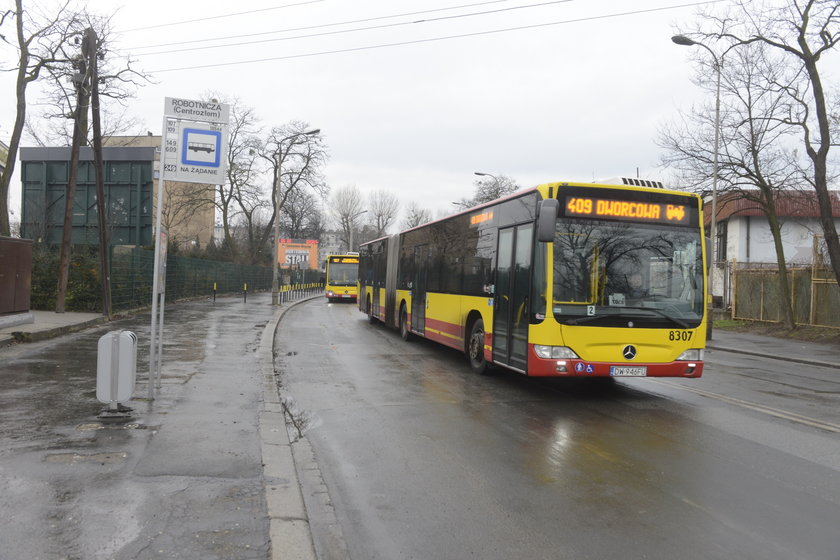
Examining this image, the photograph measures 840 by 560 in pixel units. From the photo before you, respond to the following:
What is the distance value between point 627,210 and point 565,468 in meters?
4.34

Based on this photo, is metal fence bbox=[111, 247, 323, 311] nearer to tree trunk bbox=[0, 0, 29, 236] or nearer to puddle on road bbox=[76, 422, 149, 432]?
tree trunk bbox=[0, 0, 29, 236]

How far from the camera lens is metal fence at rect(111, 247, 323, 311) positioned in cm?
1969

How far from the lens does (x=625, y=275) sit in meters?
8.38

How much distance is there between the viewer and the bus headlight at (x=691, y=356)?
8.56 metres

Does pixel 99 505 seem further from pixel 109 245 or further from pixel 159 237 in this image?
pixel 109 245

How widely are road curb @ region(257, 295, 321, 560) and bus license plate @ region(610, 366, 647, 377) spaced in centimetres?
437

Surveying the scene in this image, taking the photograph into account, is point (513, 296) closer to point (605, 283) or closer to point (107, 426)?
point (605, 283)

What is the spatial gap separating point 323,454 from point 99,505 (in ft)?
7.00

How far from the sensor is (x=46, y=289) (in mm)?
19062

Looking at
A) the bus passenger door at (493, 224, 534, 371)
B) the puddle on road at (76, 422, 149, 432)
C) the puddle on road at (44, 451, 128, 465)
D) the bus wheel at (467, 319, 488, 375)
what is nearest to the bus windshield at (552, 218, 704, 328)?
the bus passenger door at (493, 224, 534, 371)

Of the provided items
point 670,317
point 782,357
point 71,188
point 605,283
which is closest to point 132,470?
point 605,283

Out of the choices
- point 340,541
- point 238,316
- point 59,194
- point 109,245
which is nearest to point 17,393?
point 340,541

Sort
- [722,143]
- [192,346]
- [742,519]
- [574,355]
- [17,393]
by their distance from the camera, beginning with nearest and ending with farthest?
1. [742,519]
2. [17,393]
3. [574,355]
4. [192,346]
5. [722,143]

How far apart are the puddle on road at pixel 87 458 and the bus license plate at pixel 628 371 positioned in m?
5.97
